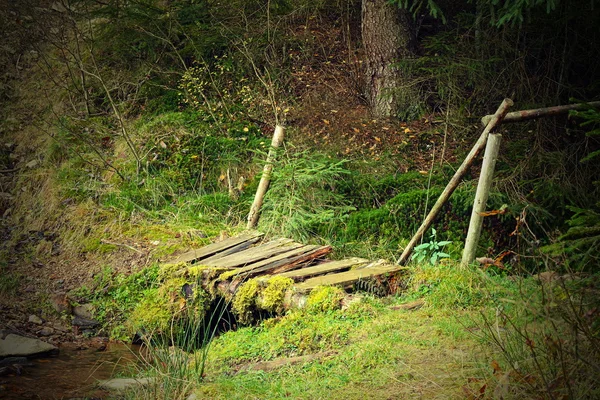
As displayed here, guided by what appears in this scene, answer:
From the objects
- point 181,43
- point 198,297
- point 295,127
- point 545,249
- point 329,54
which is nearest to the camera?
point 545,249

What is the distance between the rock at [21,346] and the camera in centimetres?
580

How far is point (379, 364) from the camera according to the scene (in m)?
4.44

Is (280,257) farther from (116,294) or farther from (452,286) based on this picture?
(116,294)

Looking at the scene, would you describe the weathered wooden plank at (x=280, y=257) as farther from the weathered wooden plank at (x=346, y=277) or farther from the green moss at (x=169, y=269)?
the green moss at (x=169, y=269)

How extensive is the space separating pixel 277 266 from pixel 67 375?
2.07 meters

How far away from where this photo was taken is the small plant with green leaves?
6.09 m

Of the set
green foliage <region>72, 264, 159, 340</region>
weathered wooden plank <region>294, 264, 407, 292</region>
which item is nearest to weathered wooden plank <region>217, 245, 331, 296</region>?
weathered wooden plank <region>294, 264, 407, 292</region>

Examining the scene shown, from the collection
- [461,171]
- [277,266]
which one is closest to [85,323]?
[277,266]

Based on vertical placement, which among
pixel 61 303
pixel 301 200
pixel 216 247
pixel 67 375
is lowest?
pixel 67 375

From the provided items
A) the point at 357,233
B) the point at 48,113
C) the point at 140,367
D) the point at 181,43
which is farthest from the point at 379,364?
the point at 48,113

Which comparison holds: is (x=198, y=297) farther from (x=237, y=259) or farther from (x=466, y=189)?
(x=466, y=189)

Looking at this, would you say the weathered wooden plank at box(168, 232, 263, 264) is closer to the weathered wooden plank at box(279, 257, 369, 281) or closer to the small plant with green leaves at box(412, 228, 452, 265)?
the weathered wooden plank at box(279, 257, 369, 281)

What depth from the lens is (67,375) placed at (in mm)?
5473

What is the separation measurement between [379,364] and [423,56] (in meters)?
6.27
